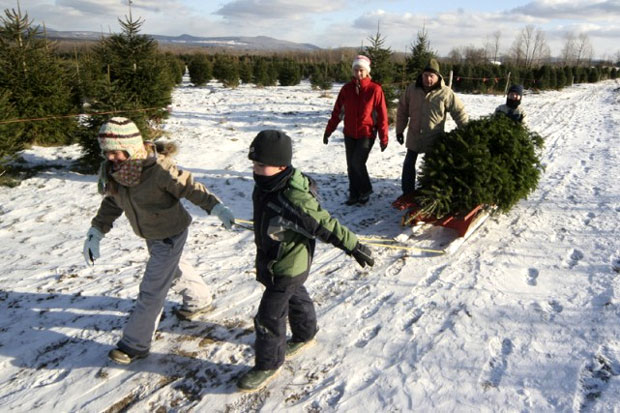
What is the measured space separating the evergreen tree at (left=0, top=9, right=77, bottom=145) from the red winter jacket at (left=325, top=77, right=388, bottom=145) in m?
6.33

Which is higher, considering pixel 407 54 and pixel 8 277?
pixel 407 54

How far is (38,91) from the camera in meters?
8.64

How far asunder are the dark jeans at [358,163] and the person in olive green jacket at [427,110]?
604 mm

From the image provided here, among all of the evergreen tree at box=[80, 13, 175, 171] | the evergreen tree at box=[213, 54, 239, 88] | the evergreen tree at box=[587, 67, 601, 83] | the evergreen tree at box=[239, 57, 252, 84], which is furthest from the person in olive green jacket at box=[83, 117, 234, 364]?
the evergreen tree at box=[587, 67, 601, 83]

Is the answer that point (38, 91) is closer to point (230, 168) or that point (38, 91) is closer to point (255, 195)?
point (230, 168)

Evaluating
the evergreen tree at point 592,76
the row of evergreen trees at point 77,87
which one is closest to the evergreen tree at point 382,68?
→ the row of evergreen trees at point 77,87

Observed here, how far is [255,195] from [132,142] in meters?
0.93

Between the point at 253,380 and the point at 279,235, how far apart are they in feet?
3.31

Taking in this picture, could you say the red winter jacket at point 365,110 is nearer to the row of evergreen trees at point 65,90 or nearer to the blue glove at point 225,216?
the blue glove at point 225,216

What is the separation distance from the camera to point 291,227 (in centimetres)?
252

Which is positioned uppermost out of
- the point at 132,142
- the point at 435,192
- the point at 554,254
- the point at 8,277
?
the point at 132,142

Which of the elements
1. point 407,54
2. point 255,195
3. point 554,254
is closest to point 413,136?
point 554,254

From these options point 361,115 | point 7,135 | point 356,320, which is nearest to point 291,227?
point 356,320

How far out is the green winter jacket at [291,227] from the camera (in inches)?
98.5
